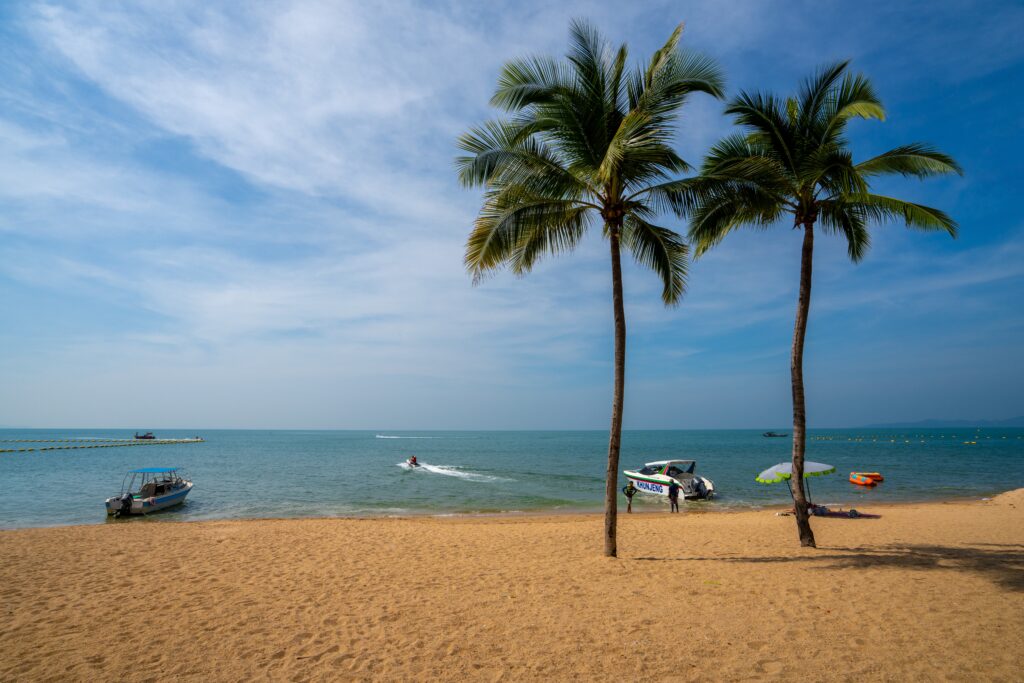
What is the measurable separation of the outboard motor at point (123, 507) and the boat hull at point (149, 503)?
44 millimetres

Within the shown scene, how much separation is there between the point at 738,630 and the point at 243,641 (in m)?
6.40

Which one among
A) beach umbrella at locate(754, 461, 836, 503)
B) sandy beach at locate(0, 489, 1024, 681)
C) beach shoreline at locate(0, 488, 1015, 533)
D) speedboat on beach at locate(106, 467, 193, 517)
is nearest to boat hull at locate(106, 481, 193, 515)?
speedboat on beach at locate(106, 467, 193, 517)

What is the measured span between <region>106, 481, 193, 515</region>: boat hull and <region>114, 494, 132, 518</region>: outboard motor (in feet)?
0.14

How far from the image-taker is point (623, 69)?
979cm

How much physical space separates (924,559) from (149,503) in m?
28.2

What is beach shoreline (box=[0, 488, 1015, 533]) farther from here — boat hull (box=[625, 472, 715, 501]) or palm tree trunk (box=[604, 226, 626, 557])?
palm tree trunk (box=[604, 226, 626, 557])

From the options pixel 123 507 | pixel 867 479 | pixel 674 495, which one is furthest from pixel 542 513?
pixel 867 479

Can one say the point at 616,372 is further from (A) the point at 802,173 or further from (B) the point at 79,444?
(B) the point at 79,444

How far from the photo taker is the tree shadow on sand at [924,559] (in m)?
9.30

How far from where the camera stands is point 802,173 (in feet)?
34.0

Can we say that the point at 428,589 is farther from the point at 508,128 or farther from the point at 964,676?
the point at 508,128

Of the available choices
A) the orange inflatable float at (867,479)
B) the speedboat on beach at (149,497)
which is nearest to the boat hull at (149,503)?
the speedboat on beach at (149,497)

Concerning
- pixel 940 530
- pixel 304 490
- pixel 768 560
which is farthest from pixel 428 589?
pixel 304 490

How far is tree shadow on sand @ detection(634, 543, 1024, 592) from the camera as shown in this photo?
930cm
